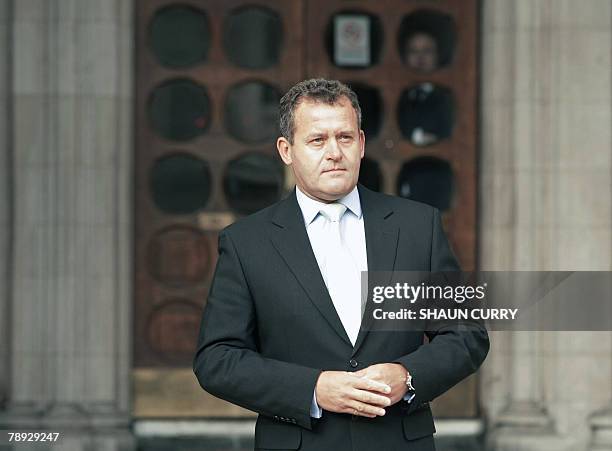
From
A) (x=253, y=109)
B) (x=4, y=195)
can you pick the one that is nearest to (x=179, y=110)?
(x=253, y=109)

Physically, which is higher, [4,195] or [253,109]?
[253,109]

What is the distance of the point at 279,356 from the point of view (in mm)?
3641

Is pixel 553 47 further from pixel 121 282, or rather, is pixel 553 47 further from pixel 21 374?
pixel 21 374

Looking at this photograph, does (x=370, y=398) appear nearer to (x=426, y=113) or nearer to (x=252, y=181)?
(x=252, y=181)

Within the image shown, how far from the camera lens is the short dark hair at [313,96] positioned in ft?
11.7

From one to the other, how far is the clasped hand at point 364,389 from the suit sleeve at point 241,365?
5 cm

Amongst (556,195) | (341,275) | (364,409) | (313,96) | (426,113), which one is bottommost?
(364,409)

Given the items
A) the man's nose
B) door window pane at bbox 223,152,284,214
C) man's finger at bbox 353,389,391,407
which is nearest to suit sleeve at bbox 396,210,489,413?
A: man's finger at bbox 353,389,391,407

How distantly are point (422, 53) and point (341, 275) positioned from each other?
563 cm

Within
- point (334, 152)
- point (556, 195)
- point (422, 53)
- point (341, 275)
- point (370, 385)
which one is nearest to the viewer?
point (370, 385)

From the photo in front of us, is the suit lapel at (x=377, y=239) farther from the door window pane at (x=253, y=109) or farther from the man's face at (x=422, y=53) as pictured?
the man's face at (x=422, y=53)

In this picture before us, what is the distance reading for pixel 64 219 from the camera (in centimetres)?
831

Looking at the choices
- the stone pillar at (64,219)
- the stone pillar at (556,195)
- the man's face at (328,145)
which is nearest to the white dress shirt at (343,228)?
the man's face at (328,145)

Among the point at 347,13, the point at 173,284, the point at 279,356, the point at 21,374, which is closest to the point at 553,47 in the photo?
the point at 347,13
